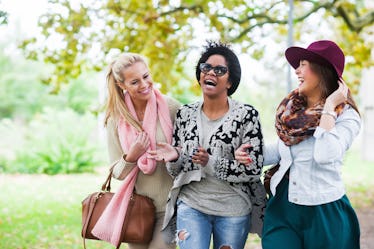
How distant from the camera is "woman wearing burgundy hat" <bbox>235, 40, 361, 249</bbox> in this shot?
3404mm

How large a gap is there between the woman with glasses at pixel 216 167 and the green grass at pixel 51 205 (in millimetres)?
4127

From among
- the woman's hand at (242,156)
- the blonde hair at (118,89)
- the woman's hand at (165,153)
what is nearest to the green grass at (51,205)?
the blonde hair at (118,89)

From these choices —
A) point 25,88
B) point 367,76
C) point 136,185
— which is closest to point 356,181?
point 367,76

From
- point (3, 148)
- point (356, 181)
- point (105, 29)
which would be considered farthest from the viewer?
point (3, 148)

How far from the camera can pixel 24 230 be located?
8906 millimetres

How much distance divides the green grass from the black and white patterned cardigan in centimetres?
412

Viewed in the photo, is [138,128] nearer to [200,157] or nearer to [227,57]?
[200,157]

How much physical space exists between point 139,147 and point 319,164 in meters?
1.28

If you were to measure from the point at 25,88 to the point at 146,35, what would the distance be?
101 ft


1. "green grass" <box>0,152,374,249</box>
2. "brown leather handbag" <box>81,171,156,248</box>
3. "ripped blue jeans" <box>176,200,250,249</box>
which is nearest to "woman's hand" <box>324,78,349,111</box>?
"ripped blue jeans" <box>176,200,250,249</box>

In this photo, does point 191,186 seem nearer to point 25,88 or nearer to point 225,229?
point 225,229

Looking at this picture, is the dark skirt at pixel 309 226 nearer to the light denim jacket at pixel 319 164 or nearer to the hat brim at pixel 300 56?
the light denim jacket at pixel 319 164

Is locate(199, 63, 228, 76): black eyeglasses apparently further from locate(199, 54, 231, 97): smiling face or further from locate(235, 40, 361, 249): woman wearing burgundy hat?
locate(235, 40, 361, 249): woman wearing burgundy hat

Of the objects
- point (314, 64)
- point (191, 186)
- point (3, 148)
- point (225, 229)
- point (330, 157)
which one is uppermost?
point (314, 64)
